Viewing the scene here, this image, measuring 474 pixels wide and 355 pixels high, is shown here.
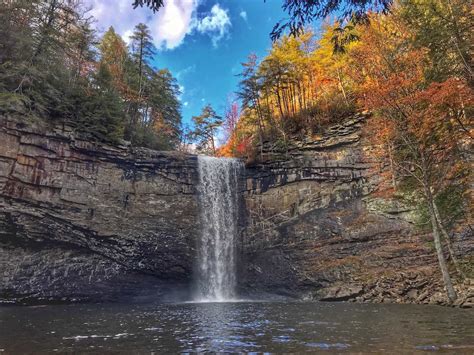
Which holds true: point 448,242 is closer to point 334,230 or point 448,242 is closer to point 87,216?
point 334,230

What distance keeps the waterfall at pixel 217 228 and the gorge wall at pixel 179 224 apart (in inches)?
24.8

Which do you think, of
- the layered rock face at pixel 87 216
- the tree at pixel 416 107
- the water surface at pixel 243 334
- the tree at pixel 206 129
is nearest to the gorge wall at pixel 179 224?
the layered rock face at pixel 87 216

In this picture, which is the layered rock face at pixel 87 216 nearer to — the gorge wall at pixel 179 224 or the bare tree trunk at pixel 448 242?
the gorge wall at pixel 179 224

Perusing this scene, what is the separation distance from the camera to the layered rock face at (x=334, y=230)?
57.5 ft

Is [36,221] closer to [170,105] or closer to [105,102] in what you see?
[105,102]

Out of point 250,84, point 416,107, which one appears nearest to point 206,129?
point 250,84

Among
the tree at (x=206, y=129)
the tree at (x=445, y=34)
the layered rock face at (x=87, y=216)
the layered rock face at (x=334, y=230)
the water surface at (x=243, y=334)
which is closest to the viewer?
the water surface at (x=243, y=334)

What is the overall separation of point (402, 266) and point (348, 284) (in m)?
2.96

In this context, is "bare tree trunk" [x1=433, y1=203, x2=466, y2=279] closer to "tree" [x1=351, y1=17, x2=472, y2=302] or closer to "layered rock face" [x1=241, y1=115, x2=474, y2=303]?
"tree" [x1=351, y1=17, x2=472, y2=302]

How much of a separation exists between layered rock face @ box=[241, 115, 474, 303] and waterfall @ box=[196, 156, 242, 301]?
1003 millimetres

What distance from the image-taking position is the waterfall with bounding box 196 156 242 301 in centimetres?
2125

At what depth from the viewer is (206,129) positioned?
40312 mm

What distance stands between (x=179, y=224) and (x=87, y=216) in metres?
5.31

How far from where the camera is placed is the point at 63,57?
22047 mm
